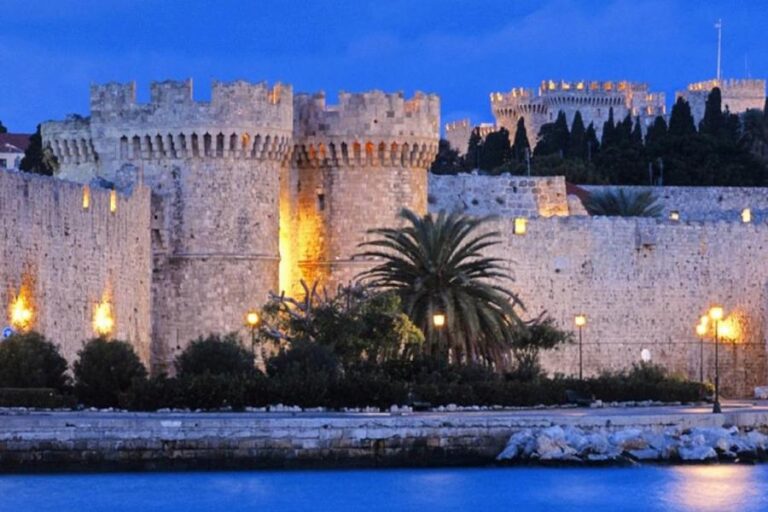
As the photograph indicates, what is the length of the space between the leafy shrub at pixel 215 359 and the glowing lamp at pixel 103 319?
85.9 inches

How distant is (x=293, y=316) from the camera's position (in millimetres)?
43125

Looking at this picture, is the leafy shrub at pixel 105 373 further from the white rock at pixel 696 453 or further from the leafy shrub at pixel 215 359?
the white rock at pixel 696 453

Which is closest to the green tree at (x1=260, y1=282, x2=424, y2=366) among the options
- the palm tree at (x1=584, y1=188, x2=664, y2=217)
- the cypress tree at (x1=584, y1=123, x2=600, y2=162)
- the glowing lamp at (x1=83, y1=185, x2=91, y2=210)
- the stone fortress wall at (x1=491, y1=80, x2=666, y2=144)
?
the glowing lamp at (x1=83, y1=185, x2=91, y2=210)

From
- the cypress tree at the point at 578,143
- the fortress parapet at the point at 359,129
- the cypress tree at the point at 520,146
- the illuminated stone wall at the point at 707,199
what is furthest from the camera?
the cypress tree at the point at 578,143

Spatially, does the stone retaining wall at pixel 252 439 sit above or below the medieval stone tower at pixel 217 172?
below

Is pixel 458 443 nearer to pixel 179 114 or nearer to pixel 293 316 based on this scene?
pixel 293 316

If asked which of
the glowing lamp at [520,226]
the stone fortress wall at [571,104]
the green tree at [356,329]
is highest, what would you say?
the stone fortress wall at [571,104]

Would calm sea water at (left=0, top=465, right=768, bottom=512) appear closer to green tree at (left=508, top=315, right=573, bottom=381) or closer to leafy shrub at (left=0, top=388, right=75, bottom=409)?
leafy shrub at (left=0, top=388, right=75, bottom=409)

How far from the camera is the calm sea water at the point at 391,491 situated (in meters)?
32.5

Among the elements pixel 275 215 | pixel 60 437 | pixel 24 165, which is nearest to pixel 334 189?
pixel 275 215

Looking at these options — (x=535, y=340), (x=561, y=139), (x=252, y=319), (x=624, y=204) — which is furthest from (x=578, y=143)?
(x=252, y=319)

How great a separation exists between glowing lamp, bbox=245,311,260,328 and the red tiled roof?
44.2 m

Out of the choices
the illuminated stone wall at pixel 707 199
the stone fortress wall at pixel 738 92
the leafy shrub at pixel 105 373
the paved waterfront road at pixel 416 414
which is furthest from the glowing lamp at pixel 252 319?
the stone fortress wall at pixel 738 92

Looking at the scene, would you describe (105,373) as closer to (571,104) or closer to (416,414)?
(416,414)
